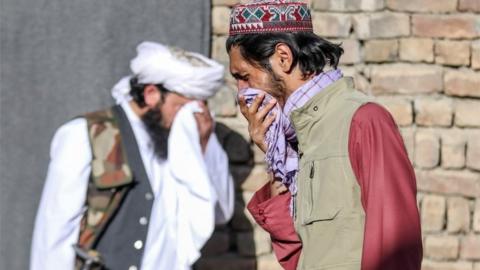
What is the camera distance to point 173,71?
18.4 ft

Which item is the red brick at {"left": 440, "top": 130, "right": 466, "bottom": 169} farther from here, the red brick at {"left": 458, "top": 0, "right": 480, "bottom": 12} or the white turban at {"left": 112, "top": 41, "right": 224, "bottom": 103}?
the white turban at {"left": 112, "top": 41, "right": 224, "bottom": 103}

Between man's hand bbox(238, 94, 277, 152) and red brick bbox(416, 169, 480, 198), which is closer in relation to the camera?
man's hand bbox(238, 94, 277, 152)

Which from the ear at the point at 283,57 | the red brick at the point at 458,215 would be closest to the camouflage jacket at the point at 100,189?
the red brick at the point at 458,215

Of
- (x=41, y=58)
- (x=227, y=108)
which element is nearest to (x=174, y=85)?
(x=227, y=108)

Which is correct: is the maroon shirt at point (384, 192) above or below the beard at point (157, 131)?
above

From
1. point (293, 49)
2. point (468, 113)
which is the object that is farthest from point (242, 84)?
point (468, 113)

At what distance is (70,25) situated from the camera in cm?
573

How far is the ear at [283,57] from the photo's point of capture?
3199 millimetres

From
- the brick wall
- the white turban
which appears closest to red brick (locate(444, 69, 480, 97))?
the brick wall

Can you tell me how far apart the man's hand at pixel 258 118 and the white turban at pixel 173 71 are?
2.21 m

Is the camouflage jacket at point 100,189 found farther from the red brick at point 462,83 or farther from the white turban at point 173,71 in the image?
the red brick at point 462,83

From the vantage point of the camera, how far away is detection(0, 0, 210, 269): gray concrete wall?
5723 millimetres

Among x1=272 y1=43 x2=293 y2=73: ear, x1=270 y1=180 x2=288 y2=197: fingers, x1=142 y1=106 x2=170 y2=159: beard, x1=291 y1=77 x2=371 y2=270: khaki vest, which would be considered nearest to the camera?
x1=291 y1=77 x2=371 y2=270: khaki vest

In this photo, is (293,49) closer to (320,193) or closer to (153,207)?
(320,193)
